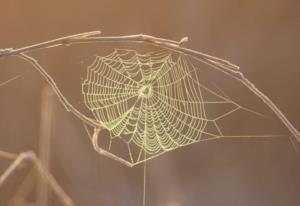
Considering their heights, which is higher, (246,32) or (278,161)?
(246,32)

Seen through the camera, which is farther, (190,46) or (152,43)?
(190,46)

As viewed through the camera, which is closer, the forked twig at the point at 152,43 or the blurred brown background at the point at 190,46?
the forked twig at the point at 152,43

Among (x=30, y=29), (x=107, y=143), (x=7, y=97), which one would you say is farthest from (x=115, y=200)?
(x=30, y=29)

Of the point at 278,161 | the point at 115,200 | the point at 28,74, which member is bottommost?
the point at 115,200

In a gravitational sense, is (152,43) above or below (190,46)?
below

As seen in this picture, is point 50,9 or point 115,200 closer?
point 50,9

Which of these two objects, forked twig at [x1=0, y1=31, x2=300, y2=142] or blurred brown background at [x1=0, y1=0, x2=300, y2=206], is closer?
forked twig at [x1=0, y1=31, x2=300, y2=142]

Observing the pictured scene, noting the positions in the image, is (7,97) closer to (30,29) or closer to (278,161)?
(30,29)
